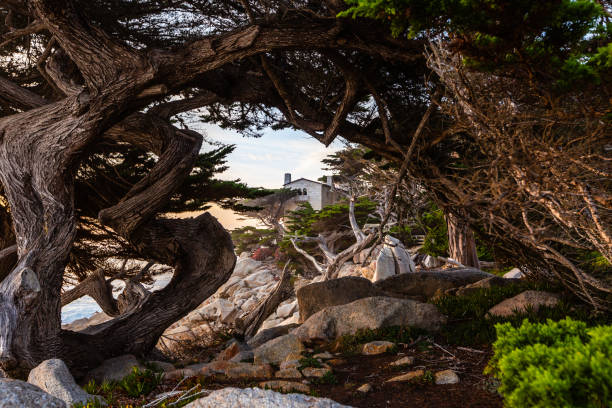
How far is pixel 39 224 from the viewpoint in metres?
5.79

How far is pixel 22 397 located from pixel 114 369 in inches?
126

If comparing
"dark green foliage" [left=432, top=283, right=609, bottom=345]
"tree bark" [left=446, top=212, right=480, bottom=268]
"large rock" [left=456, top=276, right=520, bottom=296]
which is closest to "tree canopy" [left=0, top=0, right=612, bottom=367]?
"dark green foliage" [left=432, top=283, right=609, bottom=345]

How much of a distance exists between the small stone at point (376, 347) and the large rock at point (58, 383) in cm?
347

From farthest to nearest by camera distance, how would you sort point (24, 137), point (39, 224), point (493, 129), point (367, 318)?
1. point (367, 318)
2. point (24, 137)
3. point (39, 224)
4. point (493, 129)

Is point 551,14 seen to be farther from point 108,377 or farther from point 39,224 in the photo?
point 108,377

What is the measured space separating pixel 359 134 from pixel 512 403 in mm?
5884

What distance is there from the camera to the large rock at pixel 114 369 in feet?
19.9

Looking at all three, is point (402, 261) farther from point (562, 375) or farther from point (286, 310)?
point (562, 375)

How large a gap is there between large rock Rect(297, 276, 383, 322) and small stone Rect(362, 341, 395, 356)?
10.2ft

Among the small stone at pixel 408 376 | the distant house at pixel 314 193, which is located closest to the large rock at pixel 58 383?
the small stone at pixel 408 376

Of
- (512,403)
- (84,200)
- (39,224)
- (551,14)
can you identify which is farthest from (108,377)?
(551,14)

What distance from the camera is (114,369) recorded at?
246 inches

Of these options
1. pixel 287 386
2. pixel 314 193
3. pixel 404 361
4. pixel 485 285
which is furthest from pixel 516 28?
pixel 314 193

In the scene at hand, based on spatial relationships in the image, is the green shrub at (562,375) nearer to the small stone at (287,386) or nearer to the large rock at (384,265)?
the small stone at (287,386)
